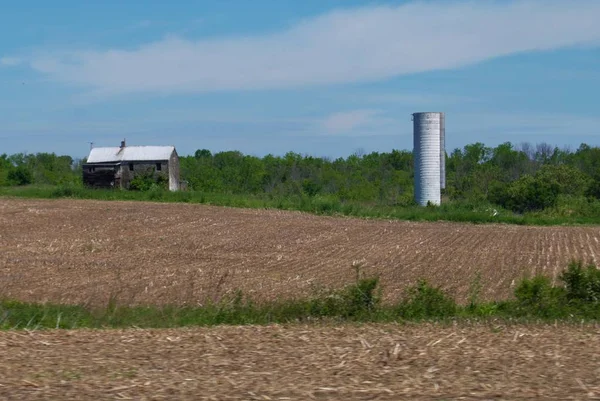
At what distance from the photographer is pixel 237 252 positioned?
95.0 ft

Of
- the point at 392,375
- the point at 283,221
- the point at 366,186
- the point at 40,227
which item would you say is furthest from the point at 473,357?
the point at 366,186

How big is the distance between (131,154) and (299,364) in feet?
211

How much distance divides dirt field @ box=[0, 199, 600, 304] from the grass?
11.6 ft

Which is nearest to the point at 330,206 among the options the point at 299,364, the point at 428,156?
the point at 428,156

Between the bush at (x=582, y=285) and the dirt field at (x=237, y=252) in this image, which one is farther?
the dirt field at (x=237, y=252)

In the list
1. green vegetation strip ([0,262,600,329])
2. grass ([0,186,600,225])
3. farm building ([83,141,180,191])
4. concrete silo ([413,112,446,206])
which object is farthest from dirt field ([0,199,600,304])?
farm building ([83,141,180,191])

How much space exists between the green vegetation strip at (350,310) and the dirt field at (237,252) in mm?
1667

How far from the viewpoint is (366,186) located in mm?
81500

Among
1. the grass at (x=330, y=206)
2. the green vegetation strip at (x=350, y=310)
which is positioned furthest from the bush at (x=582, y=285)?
the grass at (x=330, y=206)

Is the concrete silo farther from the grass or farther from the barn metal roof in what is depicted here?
the barn metal roof

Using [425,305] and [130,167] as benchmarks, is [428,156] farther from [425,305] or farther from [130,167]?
[425,305]

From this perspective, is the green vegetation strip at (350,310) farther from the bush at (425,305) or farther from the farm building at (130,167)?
the farm building at (130,167)

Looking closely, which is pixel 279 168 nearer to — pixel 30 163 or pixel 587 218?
pixel 30 163

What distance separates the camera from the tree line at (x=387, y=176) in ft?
205
